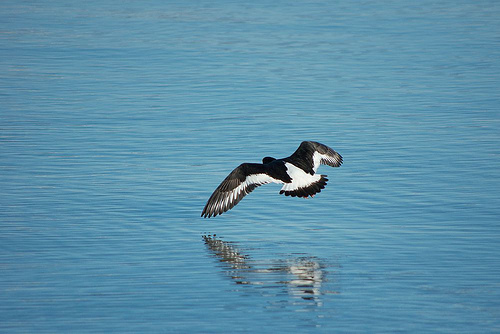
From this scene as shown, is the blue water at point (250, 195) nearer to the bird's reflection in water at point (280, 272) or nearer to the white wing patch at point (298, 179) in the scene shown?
the bird's reflection in water at point (280, 272)

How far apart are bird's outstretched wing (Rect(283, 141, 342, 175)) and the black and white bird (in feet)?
0.07

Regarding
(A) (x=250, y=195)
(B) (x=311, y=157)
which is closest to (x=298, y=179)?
(B) (x=311, y=157)

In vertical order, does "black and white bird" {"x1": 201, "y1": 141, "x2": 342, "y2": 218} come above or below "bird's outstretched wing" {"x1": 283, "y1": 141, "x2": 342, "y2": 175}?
below

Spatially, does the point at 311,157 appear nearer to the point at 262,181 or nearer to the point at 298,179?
the point at 298,179

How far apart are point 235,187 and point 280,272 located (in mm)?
2293

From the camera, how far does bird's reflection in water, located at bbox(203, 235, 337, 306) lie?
29.1 feet

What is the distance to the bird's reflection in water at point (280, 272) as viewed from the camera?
8867 mm

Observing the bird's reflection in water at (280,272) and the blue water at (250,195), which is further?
the bird's reflection in water at (280,272)

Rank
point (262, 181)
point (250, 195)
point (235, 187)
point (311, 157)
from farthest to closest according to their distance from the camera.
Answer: point (250, 195), point (311, 157), point (262, 181), point (235, 187)

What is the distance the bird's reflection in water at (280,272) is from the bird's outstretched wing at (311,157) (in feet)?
7.24

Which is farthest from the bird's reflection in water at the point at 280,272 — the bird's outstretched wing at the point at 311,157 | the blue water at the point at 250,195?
the bird's outstretched wing at the point at 311,157

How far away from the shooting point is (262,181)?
11555 millimetres

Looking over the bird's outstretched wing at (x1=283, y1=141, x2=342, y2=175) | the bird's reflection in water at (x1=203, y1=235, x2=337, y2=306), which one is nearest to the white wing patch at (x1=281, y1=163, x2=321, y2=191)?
the bird's outstretched wing at (x1=283, y1=141, x2=342, y2=175)

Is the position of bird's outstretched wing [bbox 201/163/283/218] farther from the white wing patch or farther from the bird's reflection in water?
the bird's reflection in water
